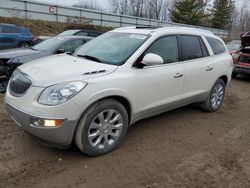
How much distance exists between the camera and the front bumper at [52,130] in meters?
3.20

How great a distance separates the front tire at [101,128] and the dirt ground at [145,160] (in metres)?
0.15

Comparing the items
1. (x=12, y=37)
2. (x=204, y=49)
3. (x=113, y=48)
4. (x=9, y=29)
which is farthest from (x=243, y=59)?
(x=9, y=29)

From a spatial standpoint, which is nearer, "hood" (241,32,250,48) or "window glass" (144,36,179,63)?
"window glass" (144,36,179,63)

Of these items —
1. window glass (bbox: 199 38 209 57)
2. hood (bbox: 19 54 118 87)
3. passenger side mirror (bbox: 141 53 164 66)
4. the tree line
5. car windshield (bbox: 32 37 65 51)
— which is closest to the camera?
hood (bbox: 19 54 118 87)

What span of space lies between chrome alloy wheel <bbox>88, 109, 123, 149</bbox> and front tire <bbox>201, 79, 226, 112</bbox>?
8.68 feet

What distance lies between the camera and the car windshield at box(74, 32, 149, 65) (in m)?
3.97

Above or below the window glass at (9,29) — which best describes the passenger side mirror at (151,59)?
above

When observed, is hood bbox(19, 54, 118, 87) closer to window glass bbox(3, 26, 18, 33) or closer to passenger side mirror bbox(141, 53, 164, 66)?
passenger side mirror bbox(141, 53, 164, 66)

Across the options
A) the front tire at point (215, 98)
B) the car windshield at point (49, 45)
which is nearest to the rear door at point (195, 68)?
the front tire at point (215, 98)

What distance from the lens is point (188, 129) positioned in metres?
4.85

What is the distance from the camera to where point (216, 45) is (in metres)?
5.78

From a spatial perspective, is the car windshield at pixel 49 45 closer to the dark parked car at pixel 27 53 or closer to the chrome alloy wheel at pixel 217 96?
the dark parked car at pixel 27 53

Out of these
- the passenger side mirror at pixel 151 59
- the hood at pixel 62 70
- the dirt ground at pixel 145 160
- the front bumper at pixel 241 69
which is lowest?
the dirt ground at pixel 145 160

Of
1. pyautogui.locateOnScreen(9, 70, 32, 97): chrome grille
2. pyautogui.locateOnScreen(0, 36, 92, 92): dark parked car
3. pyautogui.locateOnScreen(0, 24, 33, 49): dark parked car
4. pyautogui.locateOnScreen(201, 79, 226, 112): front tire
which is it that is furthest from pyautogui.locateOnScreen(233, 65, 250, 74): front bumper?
pyautogui.locateOnScreen(0, 24, 33, 49): dark parked car
